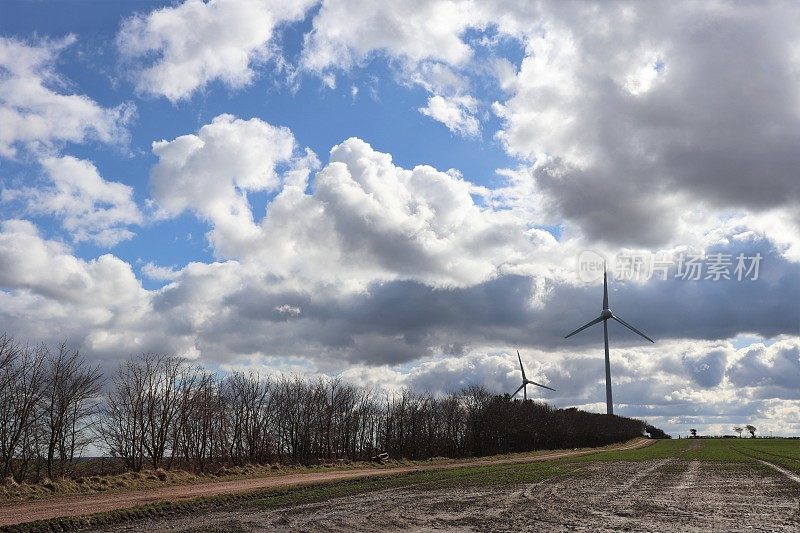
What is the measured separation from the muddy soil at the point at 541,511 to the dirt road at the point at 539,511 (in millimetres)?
33

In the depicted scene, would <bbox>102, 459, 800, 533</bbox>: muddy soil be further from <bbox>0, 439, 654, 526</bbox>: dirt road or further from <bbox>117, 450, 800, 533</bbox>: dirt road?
<bbox>0, 439, 654, 526</bbox>: dirt road

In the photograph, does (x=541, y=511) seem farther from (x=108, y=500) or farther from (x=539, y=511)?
(x=108, y=500)

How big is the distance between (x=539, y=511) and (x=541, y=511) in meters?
0.08

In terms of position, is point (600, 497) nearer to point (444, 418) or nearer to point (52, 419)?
point (52, 419)

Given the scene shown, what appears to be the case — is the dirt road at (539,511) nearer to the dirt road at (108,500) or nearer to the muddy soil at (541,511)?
the muddy soil at (541,511)

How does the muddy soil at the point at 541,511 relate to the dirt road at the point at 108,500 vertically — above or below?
above

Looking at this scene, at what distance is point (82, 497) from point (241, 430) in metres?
60.2

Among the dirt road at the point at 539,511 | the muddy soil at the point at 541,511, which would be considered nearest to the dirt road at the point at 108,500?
the dirt road at the point at 539,511

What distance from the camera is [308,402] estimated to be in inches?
4412

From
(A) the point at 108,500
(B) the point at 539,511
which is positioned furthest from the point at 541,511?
(A) the point at 108,500

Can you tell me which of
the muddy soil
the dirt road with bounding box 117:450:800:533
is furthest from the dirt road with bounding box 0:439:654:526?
the muddy soil

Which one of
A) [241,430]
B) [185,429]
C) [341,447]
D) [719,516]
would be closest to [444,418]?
[341,447]

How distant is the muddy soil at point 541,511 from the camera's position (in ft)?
79.1

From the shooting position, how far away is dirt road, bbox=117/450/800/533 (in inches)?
948
